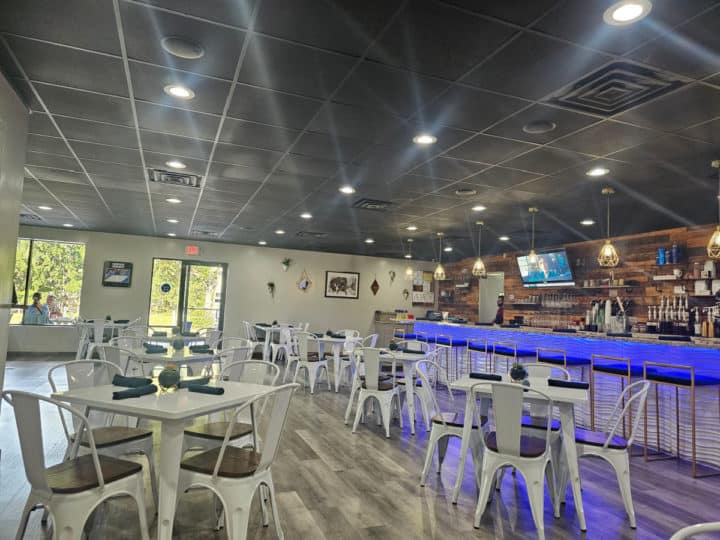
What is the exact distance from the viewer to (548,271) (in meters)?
9.54

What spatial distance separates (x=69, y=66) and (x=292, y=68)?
62.4 inches

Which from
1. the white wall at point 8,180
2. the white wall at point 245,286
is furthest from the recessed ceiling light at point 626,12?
the white wall at point 245,286

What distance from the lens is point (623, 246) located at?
8180 millimetres

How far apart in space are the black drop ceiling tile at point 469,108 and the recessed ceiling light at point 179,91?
182 cm

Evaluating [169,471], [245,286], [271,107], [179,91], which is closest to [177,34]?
[179,91]

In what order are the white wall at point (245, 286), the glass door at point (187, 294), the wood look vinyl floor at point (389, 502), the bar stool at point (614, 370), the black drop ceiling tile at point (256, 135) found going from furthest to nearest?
1. the glass door at point (187, 294)
2. the white wall at point (245, 286)
3. the bar stool at point (614, 370)
4. the black drop ceiling tile at point (256, 135)
5. the wood look vinyl floor at point (389, 502)

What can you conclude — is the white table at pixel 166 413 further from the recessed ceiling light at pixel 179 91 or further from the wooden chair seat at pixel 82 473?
the recessed ceiling light at pixel 179 91

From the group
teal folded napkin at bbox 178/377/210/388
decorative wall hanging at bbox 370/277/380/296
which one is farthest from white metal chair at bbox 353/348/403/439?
decorative wall hanging at bbox 370/277/380/296

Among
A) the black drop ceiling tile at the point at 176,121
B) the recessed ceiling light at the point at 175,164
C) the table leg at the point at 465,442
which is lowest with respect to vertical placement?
the table leg at the point at 465,442

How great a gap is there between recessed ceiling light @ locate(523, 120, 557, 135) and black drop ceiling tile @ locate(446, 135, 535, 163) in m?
0.27

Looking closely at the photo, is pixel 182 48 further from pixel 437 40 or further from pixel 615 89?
pixel 615 89

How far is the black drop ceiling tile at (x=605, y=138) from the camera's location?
3.78 meters

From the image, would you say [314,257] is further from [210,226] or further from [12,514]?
[12,514]

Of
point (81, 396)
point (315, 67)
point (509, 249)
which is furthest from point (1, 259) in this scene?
point (509, 249)
